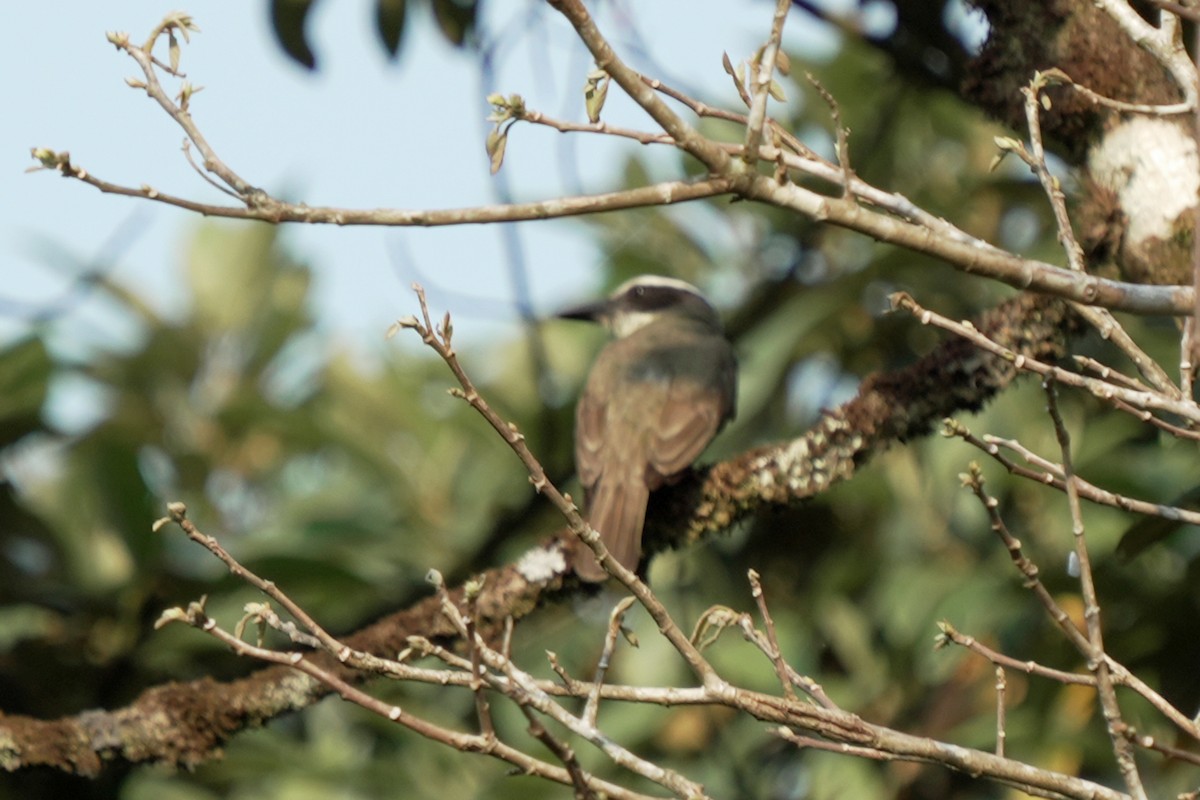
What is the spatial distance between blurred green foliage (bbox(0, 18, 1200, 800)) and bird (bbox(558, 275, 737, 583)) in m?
0.16

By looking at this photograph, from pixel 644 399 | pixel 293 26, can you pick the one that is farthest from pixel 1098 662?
pixel 644 399

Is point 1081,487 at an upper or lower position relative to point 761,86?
lower

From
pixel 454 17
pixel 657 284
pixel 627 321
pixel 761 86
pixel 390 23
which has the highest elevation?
pixel 657 284

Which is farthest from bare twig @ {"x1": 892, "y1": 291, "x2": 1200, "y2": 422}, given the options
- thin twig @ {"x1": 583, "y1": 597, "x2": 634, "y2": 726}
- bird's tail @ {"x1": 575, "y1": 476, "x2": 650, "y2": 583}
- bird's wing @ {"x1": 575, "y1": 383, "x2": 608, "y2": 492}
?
bird's wing @ {"x1": 575, "y1": 383, "x2": 608, "y2": 492}

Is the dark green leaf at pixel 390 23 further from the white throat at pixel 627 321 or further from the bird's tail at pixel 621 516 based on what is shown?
the white throat at pixel 627 321

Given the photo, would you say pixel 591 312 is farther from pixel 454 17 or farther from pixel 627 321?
pixel 454 17

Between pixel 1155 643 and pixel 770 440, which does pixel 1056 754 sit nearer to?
pixel 1155 643

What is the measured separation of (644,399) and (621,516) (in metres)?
0.87

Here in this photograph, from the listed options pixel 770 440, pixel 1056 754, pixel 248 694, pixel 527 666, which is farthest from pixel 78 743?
pixel 770 440

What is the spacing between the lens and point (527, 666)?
5.90 metres

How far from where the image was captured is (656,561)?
6.69m

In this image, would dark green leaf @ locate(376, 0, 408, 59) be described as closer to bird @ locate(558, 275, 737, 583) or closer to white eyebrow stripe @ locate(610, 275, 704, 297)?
bird @ locate(558, 275, 737, 583)

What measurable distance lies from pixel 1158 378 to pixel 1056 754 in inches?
90.9

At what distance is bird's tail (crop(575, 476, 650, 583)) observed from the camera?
5.06 metres
